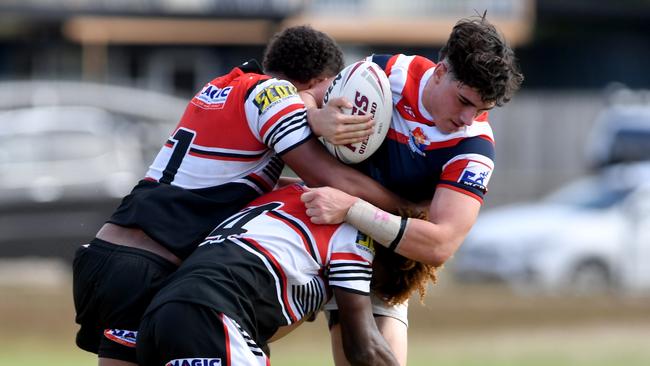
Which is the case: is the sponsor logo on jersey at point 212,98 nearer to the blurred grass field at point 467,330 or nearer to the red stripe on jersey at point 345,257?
the red stripe on jersey at point 345,257

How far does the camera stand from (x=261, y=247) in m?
5.99

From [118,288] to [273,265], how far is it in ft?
2.48

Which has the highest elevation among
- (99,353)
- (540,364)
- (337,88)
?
(337,88)

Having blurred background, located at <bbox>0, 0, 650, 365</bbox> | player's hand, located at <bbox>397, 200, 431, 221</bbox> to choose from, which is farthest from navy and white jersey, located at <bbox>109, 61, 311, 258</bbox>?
blurred background, located at <bbox>0, 0, 650, 365</bbox>

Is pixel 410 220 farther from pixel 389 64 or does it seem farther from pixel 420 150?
pixel 389 64

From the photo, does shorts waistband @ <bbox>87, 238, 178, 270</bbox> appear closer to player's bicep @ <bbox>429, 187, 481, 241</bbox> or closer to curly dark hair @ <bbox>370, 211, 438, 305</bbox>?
curly dark hair @ <bbox>370, 211, 438, 305</bbox>

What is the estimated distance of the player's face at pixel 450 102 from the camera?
5.99 metres

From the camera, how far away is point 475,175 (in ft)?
20.1

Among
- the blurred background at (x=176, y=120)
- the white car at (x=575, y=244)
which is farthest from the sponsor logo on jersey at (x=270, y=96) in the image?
the white car at (x=575, y=244)

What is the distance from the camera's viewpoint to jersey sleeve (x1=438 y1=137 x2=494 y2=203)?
6.09 meters

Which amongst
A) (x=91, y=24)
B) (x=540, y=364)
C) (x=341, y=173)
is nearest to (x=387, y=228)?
(x=341, y=173)

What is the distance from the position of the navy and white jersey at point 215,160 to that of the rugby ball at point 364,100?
19 centimetres

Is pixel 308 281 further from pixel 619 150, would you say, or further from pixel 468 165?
pixel 619 150

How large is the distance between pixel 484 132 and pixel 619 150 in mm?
18904
